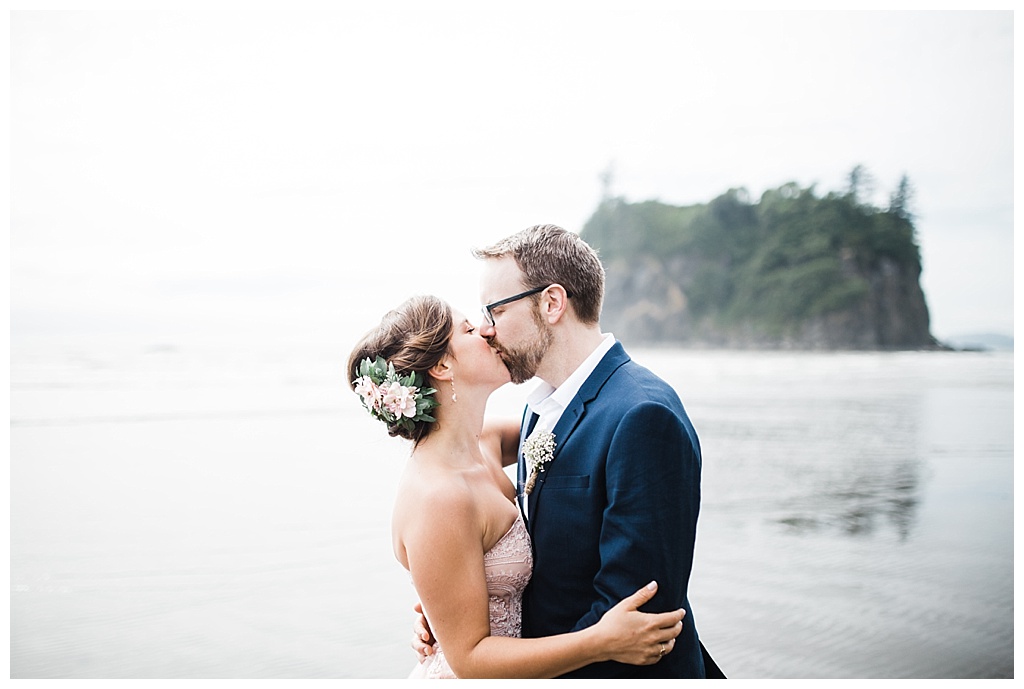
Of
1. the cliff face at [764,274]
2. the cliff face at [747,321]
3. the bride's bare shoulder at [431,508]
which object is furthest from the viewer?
the cliff face at [764,274]

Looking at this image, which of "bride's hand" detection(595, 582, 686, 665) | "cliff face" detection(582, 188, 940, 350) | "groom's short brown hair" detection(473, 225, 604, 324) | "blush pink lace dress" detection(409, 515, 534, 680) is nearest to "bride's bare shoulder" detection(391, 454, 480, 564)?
"blush pink lace dress" detection(409, 515, 534, 680)

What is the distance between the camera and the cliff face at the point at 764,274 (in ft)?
104

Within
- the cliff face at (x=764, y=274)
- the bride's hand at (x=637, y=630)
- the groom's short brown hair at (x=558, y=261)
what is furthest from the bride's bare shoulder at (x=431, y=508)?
the cliff face at (x=764, y=274)

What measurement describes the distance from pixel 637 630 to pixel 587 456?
420 millimetres

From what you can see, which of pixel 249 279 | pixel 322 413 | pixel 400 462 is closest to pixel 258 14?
pixel 249 279

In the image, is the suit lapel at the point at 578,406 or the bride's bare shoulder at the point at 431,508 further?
the suit lapel at the point at 578,406

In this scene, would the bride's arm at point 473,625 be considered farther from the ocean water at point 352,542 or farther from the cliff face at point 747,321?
the cliff face at point 747,321

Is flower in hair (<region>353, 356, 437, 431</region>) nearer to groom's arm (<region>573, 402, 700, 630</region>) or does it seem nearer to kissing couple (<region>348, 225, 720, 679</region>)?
kissing couple (<region>348, 225, 720, 679</region>)

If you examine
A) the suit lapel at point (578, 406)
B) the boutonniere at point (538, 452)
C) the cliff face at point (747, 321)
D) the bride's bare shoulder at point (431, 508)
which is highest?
the suit lapel at point (578, 406)

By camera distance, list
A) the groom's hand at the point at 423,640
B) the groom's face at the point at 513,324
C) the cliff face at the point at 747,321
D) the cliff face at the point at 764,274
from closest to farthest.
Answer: the groom's face at the point at 513,324 → the groom's hand at the point at 423,640 → the cliff face at the point at 747,321 → the cliff face at the point at 764,274

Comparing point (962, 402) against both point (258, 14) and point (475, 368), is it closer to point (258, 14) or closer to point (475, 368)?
point (475, 368)

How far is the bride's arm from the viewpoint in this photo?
201cm

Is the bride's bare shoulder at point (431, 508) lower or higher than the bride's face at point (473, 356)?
lower

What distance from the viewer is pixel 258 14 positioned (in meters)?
25.2
